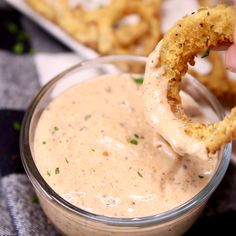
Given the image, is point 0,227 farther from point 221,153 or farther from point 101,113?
point 221,153

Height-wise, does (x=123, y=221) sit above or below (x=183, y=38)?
below

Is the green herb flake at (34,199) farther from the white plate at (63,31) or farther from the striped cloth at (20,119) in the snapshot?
the white plate at (63,31)

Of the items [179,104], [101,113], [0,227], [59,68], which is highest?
[179,104]

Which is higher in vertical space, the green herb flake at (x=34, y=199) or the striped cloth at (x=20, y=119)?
the striped cloth at (x=20, y=119)

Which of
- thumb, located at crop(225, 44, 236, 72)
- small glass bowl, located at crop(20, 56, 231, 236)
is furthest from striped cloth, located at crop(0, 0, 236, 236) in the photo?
thumb, located at crop(225, 44, 236, 72)

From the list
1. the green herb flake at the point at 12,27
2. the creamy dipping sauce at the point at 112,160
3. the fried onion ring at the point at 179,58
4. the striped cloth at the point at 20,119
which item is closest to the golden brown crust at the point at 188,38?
the fried onion ring at the point at 179,58

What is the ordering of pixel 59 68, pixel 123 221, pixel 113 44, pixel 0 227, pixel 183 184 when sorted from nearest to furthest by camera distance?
pixel 123 221, pixel 183 184, pixel 0 227, pixel 113 44, pixel 59 68

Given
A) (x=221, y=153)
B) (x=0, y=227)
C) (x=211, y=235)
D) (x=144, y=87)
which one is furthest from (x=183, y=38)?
(x=0, y=227)

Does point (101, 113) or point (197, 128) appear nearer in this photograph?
point (197, 128)
